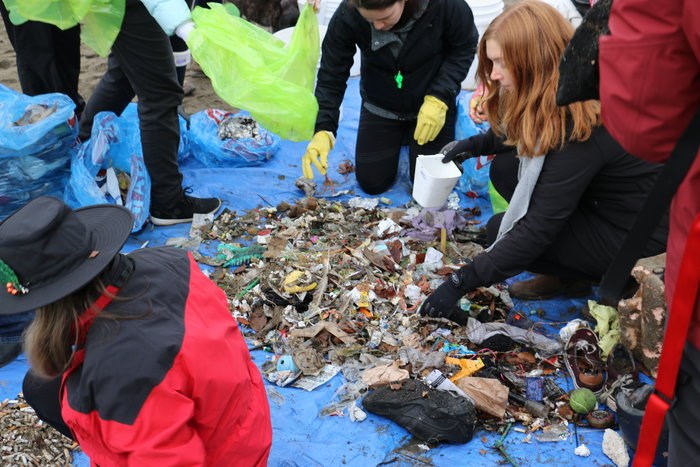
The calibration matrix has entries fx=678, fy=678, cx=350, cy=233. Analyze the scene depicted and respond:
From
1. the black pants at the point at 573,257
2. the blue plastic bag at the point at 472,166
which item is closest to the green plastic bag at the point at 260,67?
the blue plastic bag at the point at 472,166

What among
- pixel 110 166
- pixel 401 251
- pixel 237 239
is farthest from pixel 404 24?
pixel 110 166

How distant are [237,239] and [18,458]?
1.55 metres

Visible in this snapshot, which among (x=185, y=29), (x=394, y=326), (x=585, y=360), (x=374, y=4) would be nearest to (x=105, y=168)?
(x=185, y=29)

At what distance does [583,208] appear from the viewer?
280cm

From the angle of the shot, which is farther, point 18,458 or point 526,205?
point 526,205

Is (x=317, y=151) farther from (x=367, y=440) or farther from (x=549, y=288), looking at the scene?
(x=367, y=440)

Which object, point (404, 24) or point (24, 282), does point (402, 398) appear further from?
point (404, 24)

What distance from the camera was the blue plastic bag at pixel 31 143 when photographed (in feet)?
10.8

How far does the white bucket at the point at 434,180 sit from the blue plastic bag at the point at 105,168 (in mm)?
1403

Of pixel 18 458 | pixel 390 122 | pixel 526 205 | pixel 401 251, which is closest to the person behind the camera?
pixel 18 458

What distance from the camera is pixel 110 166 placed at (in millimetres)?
3645

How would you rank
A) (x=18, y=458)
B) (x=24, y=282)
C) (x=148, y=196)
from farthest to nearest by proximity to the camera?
1. (x=148, y=196)
2. (x=18, y=458)
3. (x=24, y=282)

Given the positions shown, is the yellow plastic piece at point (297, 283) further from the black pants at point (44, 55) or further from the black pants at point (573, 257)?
the black pants at point (44, 55)

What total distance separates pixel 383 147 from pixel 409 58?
576mm
